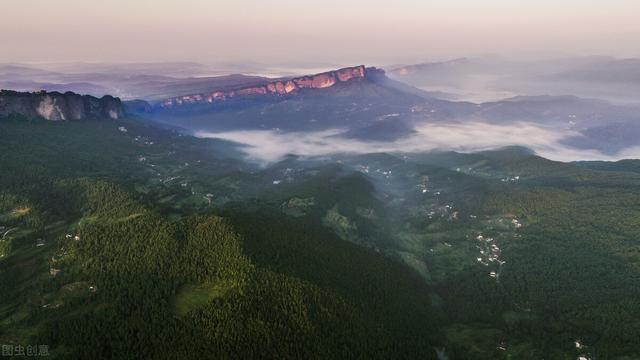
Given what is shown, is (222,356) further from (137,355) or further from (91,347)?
(91,347)

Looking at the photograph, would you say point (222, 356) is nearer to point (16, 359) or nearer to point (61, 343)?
point (61, 343)

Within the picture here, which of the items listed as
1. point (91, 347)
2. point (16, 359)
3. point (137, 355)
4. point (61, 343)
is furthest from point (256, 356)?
point (16, 359)

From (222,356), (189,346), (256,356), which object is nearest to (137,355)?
(189,346)

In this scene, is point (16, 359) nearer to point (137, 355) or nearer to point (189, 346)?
point (137, 355)

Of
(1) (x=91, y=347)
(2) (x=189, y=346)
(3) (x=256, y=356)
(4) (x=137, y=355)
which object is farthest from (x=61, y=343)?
(3) (x=256, y=356)

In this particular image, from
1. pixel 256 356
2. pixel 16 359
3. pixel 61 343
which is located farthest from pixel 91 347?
pixel 256 356

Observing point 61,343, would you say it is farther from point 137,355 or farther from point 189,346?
point 189,346
